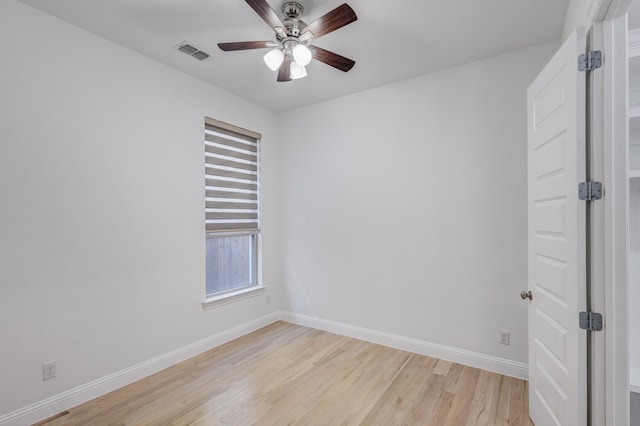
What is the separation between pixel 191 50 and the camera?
104 inches

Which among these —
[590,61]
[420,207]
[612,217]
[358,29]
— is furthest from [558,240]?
[358,29]

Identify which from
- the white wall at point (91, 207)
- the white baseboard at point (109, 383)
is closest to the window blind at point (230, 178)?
the white wall at point (91, 207)

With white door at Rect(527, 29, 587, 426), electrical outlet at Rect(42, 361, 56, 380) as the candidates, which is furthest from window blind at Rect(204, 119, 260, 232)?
white door at Rect(527, 29, 587, 426)

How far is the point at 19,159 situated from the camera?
204cm

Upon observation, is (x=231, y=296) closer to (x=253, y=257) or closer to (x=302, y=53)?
(x=253, y=257)

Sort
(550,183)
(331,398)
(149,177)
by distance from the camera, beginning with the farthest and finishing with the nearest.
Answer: (149,177)
(331,398)
(550,183)

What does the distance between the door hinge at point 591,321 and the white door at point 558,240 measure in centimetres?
3

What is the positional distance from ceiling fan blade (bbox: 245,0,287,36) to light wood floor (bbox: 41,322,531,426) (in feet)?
8.56

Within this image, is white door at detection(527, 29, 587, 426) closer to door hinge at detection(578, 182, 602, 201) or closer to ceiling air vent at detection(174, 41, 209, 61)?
door hinge at detection(578, 182, 602, 201)

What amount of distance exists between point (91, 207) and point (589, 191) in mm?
3181

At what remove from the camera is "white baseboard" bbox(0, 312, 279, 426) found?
2031 millimetres

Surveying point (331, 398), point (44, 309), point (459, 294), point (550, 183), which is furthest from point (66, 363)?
point (550, 183)

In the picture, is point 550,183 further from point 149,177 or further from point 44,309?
point 44,309

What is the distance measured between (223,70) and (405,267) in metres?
2.69
